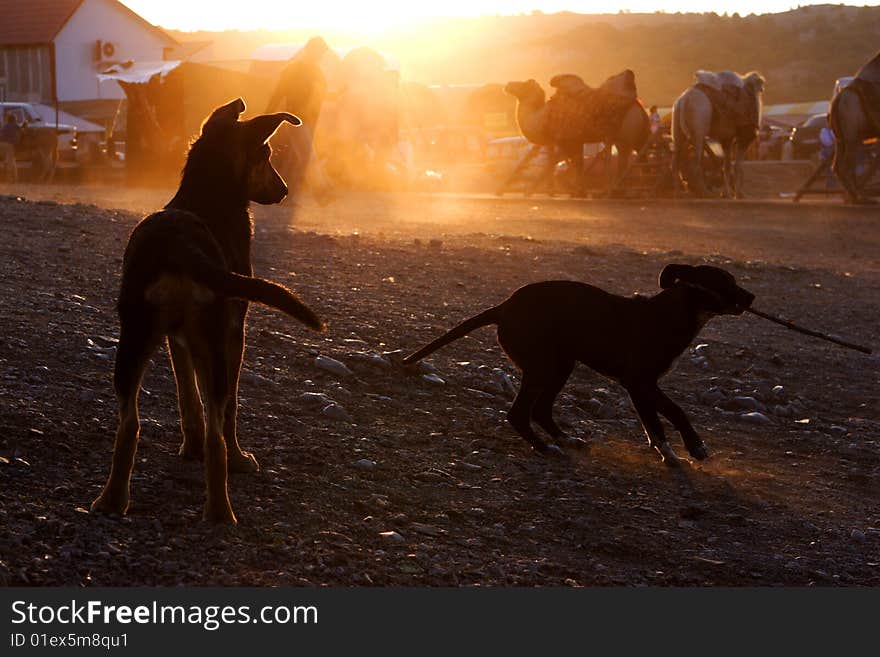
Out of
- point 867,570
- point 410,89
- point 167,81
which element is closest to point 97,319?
point 867,570

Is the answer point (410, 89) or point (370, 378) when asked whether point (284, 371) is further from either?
point (410, 89)

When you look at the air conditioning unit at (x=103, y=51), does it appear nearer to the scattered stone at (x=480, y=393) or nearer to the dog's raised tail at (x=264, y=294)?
the scattered stone at (x=480, y=393)

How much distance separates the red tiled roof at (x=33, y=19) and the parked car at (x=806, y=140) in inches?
1017

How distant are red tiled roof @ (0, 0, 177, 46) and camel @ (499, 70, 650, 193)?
2518 cm

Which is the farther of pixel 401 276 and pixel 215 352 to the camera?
pixel 401 276

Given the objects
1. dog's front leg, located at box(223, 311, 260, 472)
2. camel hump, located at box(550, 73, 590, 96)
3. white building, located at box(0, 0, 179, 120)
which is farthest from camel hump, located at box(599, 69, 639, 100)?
dog's front leg, located at box(223, 311, 260, 472)

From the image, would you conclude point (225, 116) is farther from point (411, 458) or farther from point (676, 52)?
point (676, 52)

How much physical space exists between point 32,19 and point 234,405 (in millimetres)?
47989

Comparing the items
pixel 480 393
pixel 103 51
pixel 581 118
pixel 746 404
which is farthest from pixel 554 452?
pixel 103 51

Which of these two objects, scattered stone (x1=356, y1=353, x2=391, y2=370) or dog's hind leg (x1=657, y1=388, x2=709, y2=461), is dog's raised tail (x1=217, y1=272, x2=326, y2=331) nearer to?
dog's hind leg (x1=657, y1=388, x2=709, y2=461)

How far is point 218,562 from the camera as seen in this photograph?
4180 mm

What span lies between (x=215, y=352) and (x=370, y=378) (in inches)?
120

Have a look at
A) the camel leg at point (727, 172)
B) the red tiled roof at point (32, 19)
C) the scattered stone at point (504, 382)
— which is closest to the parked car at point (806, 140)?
the camel leg at point (727, 172)

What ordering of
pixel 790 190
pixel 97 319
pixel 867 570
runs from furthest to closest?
1. pixel 790 190
2. pixel 97 319
3. pixel 867 570
